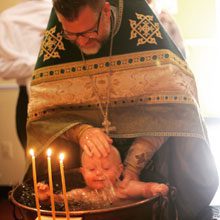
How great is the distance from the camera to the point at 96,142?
112cm

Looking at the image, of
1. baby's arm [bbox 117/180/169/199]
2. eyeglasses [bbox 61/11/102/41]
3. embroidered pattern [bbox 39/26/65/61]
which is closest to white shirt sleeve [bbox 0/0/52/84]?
embroidered pattern [bbox 39/26/65/61]

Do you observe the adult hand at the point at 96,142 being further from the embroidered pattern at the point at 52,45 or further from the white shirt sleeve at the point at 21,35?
the white shirt sleeve at the point at 21,35

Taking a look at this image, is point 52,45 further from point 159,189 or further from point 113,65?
point 159,189

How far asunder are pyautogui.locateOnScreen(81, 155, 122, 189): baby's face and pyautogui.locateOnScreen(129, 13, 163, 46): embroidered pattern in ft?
1.03

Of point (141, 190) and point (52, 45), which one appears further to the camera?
point (52, 45)

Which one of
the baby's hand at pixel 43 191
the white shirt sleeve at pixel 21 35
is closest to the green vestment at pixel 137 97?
the baby's hand at pixel 43 191

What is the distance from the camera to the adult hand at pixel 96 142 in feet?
3.64

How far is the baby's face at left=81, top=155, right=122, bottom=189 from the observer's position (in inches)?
45.4

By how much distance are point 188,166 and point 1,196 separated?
6.85 ft

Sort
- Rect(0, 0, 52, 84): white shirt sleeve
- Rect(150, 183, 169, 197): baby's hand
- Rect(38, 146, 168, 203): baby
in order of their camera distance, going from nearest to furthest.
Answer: Rect(150, 183, 169, 197): baby's hand → Rect(38, 146, 168, 203): baby → Rect(0, 0, 52, 84): white shirt sleeve

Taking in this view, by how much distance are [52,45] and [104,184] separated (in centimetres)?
40

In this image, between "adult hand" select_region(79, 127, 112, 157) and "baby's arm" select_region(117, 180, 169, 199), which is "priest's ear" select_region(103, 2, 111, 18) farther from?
"baby's arm" select_region(117, 180, 169, 199)

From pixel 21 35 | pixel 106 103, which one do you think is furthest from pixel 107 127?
pixel 21 35

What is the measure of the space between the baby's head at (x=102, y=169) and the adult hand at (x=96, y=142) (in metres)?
0.03
